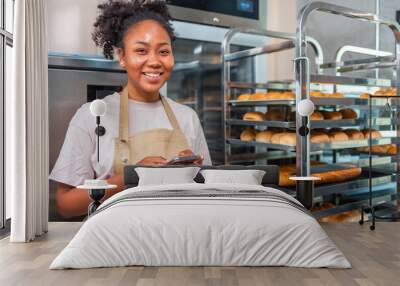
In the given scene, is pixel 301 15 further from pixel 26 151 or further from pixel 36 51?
pixel 26 151

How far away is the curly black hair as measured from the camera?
5500mm

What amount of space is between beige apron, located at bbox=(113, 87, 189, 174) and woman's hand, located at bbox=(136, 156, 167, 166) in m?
0.03

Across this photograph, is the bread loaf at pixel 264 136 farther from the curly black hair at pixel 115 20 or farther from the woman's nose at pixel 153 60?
the curly black hair at pixel 115 20

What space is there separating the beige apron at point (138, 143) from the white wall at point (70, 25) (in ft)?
2.17

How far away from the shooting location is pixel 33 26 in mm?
5008

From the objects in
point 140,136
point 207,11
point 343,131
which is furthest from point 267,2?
point 140,136

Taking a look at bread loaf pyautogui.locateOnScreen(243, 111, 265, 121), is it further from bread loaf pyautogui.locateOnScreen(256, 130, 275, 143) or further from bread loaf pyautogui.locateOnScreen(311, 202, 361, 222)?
bread loaf pyautogui.locateOnScreen(311, 202, 361, 222)

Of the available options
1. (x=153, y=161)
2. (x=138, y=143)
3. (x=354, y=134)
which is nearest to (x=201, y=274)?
(x=153, y=161)

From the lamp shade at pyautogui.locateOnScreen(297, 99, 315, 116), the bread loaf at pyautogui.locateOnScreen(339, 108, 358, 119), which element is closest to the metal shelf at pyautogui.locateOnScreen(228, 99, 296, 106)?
the lamp shade at pyautogui.locateOnScreen(297, 99, 315, 116)

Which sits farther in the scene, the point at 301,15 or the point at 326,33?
the point at 326,33

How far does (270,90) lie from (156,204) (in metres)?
2.85

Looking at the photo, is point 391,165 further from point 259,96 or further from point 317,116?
point 259,96

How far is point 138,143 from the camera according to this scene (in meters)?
5.58

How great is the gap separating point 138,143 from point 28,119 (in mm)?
1173
